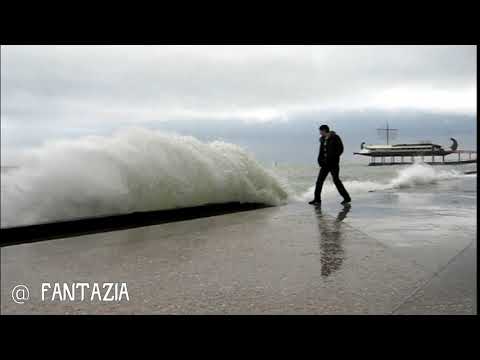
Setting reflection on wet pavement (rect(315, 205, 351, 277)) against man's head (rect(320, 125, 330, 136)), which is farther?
man's head (rect(320, 125, 330, 136))

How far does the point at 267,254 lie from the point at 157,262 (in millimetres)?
1151

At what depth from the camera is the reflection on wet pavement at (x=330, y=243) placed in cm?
398

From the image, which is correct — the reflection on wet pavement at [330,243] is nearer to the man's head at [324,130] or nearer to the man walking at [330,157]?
the man walking at [330,157]

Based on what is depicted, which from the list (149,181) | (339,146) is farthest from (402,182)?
(149,181)

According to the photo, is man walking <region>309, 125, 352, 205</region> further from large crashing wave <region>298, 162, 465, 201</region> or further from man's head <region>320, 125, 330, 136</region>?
large crashing wave <region>298, 162, 465, 201</region>

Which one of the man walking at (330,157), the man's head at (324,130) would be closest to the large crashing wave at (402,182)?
the man walking at (330,157)

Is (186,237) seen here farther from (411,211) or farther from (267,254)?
(411,211)

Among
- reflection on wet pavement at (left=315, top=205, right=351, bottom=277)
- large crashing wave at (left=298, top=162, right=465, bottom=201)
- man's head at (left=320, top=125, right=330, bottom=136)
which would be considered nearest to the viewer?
reflection on wet pavement at (left=315, top=205, right=351, bottom=277)

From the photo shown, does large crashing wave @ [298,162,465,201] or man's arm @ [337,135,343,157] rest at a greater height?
man's arm @ [337,135,343,157]

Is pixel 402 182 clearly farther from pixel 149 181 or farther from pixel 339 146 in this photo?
pixel 149 181

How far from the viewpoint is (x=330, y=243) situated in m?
5.14

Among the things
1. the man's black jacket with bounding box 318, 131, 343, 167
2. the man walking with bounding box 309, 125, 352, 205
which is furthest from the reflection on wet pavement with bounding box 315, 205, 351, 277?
the man's black jacket with bounding box 318, 131, 343, 167

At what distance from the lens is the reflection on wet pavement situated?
3979mm
